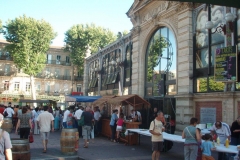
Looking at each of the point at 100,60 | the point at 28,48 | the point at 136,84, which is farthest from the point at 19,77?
the point at 136,84

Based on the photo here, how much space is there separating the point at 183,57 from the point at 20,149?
11185 mm

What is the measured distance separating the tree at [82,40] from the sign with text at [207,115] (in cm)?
3545

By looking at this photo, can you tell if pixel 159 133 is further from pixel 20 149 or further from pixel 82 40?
pixel 82 40

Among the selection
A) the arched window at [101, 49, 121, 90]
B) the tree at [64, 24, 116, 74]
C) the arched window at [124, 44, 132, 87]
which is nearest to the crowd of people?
the arched window at [124, 44, 132, 87]

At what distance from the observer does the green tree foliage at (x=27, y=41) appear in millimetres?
43781

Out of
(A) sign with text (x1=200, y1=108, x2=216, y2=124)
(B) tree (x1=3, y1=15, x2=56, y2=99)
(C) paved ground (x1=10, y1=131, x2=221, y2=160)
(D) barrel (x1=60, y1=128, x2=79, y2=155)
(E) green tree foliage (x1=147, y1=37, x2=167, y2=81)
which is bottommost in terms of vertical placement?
(C) paved ground (x1=10, y1=131, x2=221, y2=160)

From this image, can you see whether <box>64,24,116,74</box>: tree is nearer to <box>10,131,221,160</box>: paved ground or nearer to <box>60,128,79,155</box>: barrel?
<box>10,131,221,160</box>: paved ground

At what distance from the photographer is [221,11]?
1449 cm

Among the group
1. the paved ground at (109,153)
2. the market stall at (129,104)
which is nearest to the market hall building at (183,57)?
the market stall at (129,104)

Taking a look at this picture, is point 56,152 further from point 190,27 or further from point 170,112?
point 190,27

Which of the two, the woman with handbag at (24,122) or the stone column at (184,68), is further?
the stone column at (184,68)

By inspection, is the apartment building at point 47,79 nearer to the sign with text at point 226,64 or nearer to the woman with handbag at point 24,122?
the woman with handbag at point 24,122

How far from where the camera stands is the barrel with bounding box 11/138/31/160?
8042 mm

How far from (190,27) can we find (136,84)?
23.5 ft
